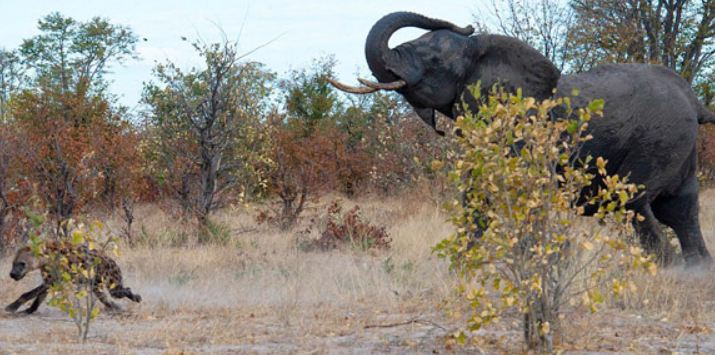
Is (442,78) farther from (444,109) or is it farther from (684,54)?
(684,54)

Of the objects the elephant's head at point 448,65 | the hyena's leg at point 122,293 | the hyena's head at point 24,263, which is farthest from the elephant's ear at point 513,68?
the hyena's head at point 24,263

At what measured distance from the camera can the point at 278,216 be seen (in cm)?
1351

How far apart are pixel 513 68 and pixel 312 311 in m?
2.64

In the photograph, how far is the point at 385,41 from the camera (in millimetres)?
7402

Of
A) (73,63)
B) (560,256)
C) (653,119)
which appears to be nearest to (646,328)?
(560,256)

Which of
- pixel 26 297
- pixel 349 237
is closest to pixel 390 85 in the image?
pixel 26 297

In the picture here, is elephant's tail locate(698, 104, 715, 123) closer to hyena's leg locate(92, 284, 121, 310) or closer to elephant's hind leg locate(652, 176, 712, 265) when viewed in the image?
elephant's hind leg locate(652, 176, 712, 265)

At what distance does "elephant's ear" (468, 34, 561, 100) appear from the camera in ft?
25.6

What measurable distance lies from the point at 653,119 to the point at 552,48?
8.10 m

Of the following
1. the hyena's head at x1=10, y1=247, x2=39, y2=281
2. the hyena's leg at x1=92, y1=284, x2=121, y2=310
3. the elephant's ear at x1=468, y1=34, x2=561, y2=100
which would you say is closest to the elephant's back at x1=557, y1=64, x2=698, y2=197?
the elephant's ear at x1=468, y1=34, x2=561, y2=100

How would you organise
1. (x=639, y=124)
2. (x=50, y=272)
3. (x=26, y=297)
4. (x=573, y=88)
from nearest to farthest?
(x=50, y=272)
(x=26, y=297)
(x=573, y=88)
(x=639, y=124)

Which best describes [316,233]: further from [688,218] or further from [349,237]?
[688,218]

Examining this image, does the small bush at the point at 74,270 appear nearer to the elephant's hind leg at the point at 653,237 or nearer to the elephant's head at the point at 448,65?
the elephant's head at the point at 448,65

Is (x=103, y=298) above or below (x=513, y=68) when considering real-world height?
below
